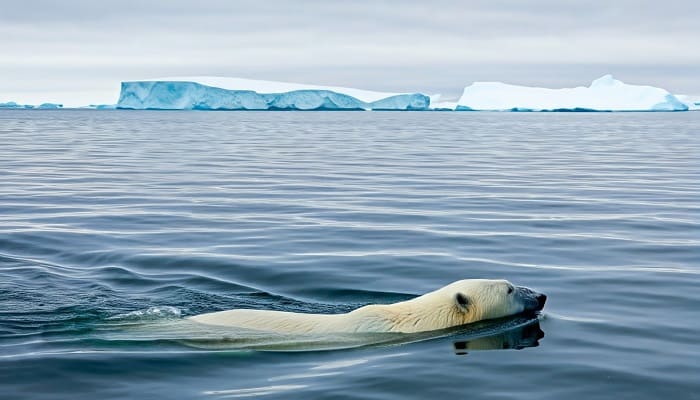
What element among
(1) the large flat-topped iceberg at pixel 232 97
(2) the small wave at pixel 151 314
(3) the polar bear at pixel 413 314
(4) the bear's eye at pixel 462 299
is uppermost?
(1) the large flat-topped iceberg at pixel 232 97

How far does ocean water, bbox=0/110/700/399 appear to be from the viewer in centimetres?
730

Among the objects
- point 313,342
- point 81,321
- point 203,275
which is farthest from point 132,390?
point 203,275

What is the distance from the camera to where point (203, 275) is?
1181 centimetres

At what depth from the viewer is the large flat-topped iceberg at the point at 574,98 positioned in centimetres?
15275

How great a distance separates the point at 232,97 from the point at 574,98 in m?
66.7

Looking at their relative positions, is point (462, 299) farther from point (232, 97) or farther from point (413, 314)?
point (232, 97)

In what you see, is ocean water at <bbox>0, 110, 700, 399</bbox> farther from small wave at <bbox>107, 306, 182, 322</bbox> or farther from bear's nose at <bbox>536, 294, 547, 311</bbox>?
bear's nose at <bbox>536, 294, 547, 311</bbox>

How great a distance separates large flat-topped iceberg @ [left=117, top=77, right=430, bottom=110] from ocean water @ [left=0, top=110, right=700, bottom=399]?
11309 cm

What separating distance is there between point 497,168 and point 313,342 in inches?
869

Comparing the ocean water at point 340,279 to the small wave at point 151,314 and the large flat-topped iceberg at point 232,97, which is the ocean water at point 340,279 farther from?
the large flat-topped iceberg at point 232,97

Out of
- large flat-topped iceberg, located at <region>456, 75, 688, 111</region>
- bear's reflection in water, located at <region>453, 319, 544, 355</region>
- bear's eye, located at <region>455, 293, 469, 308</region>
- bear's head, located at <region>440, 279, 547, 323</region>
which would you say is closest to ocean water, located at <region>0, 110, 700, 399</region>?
bear's reflection in water, located at <region>453, 319, 544, 355</region>

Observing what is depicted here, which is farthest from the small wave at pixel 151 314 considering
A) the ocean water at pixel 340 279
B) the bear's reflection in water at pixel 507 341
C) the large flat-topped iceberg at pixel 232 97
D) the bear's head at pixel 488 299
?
the large flat-topped iceberg at pixel 232 97

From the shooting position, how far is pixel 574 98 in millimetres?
172875

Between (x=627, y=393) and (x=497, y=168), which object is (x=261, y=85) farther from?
(x=627, y=393)
